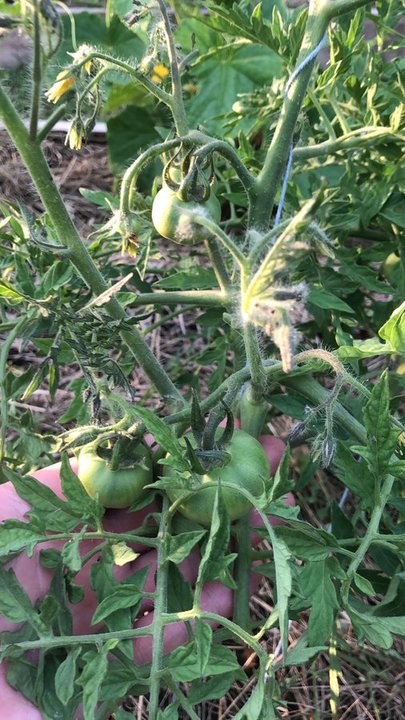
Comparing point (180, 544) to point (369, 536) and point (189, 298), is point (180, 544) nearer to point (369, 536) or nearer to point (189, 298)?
point (369, 536)

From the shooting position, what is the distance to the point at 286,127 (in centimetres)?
112

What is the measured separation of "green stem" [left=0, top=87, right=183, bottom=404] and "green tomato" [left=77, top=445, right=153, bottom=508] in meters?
0.18

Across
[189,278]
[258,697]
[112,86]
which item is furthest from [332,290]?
[112,86]

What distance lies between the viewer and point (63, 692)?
87 cm

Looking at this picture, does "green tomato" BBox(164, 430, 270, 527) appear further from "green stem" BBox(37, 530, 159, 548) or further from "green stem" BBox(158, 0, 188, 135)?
"green stem" BBox(158, 0, 188, 135)

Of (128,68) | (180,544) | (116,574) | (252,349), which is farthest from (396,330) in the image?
(116,574)

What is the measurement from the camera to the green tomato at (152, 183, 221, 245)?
89 cm

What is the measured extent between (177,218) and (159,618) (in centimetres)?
55

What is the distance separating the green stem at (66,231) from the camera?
0.85 m

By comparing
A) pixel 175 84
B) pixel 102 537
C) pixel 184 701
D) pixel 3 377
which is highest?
pixel 175 84

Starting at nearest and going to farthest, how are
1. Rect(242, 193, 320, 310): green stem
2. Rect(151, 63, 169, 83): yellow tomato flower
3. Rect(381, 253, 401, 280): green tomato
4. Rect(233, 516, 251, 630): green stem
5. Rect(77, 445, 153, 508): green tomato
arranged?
Rect(242, 193, 320, 310): green stem → Rect(77, 445, 153, 508): green tomato → Rect(233, 516, 251, 630): green stem → Rect(151, 63, 169, 83): yellow tomato flower → Rect(381, 253, 401, 280): green tomato

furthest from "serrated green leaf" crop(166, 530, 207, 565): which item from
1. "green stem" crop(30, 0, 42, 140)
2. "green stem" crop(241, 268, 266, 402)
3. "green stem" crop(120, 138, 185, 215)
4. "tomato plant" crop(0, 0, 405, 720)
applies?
"green stem" crop(30, 0, 42, 140)

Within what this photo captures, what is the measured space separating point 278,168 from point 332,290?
0.33 meters

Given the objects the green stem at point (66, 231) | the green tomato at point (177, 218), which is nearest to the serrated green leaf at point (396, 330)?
the green tomato at point (177, 218)
